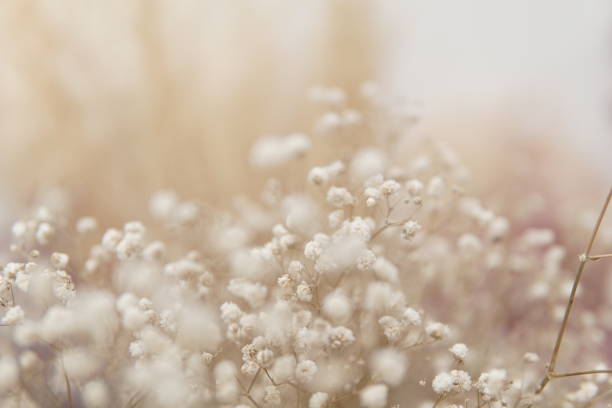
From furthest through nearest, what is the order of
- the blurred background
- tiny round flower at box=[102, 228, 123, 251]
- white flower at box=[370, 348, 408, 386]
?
the blurred background < tiny round flower at box=[102, 228, 123, 251] < white flower at box=[370, 348, 408, 386]

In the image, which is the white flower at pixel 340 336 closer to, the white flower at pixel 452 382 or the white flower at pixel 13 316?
the white flower at pixel 452 382

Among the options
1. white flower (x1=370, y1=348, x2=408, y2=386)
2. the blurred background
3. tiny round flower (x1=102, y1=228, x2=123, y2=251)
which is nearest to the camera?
white flower (x1=370, y1=348, x2=408, y2=386)

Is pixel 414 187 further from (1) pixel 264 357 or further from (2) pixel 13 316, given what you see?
(2) pixel 13 316

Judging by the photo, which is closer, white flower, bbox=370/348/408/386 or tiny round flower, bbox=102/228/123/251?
white flower, bbox=370/348/408/386

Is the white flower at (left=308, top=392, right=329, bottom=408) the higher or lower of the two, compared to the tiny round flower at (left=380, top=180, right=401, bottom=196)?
lower

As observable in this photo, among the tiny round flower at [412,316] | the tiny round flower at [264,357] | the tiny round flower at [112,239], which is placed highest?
the tiny round flower at [112,239]

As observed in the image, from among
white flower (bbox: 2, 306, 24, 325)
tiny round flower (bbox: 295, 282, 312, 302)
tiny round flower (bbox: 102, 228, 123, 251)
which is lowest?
white flower (bbox: 2, 306, 24, 325)


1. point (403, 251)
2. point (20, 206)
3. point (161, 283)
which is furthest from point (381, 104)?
point (20, 206)

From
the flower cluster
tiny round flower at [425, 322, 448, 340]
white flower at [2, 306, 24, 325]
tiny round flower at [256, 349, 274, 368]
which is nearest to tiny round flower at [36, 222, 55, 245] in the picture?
the flower cluster

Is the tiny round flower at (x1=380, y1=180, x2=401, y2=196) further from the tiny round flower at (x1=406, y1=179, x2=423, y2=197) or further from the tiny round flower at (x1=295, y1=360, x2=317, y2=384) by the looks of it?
the tiny round flower at (x1=295, y1=360, x2=317, y2=384)

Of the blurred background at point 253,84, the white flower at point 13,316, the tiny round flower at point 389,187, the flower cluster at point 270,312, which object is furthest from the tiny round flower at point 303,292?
the blurred background at point 253,84
